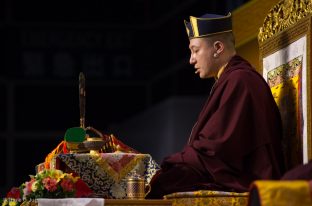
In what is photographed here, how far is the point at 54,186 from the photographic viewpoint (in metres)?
4.89

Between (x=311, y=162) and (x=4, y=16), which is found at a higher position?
(x=4, y=16)

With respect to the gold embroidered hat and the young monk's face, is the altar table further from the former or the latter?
the gold embroidered hat

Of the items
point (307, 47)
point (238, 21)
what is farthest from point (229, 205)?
point (238, 21)

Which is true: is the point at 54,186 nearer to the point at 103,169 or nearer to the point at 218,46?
the point at 103,169

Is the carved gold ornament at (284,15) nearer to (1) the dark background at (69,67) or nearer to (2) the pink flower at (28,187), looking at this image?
(2) the pink flower at (28,187)

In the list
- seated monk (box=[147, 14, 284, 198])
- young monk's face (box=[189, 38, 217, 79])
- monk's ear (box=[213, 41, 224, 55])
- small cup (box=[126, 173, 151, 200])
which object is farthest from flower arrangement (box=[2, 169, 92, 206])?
monk's ear (box=[213, 41, 224, 55])

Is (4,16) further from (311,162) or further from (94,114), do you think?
(311,162)

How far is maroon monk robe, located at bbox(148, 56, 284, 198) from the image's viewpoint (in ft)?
16.1

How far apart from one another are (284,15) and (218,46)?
1.37 feet

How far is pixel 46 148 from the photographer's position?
15.5m

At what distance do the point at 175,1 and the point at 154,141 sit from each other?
2001 mm

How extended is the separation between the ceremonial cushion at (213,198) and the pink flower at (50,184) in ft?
1.88

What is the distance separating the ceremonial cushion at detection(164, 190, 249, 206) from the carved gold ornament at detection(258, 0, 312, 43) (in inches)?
37.9

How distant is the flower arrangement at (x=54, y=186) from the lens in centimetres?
490
